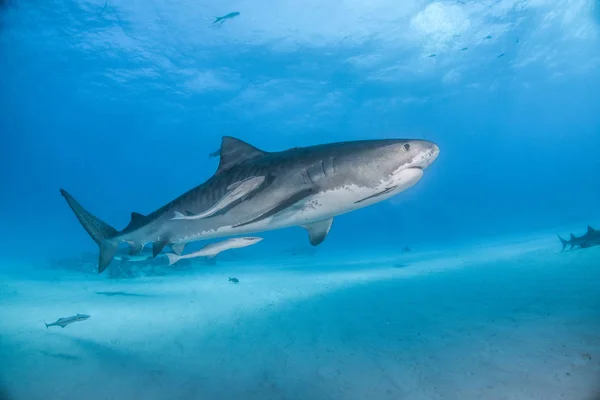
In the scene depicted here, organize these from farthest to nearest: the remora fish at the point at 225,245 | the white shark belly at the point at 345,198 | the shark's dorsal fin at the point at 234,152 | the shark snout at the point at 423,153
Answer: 1. the remora fish at the point at 225,245
2. the shark's dorsal fin at the point at 234,152
3. the white shark belly at the point at 345,198
4. the shark snout at the point at 423,153

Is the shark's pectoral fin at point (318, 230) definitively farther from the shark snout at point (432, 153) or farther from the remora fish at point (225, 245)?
the shark snout at point (432, 153)

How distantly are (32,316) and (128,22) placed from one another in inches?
883

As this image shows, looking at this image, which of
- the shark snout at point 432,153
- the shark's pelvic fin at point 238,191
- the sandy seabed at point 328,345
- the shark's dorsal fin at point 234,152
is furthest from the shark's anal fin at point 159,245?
the shark snout at point 432,153

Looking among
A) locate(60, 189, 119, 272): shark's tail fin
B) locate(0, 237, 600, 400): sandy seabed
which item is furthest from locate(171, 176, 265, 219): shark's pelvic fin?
locate(60, 189, 119, 272): shark's tail fin

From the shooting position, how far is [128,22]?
74.1 ft

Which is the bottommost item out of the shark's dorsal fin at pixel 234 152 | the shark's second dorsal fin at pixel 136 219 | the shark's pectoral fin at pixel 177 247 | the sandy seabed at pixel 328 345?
the sandy seabed at pixel 328 345

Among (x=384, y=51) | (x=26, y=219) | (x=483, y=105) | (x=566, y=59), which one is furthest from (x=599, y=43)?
(x=26, y=219)

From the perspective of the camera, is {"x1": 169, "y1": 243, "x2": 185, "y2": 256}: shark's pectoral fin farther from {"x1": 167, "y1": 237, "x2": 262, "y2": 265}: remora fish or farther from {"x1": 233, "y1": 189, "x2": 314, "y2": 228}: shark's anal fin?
{"x1": 233, "y1": 189, "x2": 314, "y2": 228}: shark's anal fin

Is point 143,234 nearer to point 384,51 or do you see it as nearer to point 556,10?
point 384,51

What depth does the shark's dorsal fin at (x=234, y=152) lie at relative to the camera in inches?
169

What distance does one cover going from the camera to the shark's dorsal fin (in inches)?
169

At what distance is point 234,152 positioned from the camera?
434cm

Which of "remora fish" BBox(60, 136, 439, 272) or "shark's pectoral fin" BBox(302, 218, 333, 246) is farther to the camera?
"shark's pectoral fin" BBox(302, 218, 333, 246)

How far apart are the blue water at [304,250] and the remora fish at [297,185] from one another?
2.40 meters
